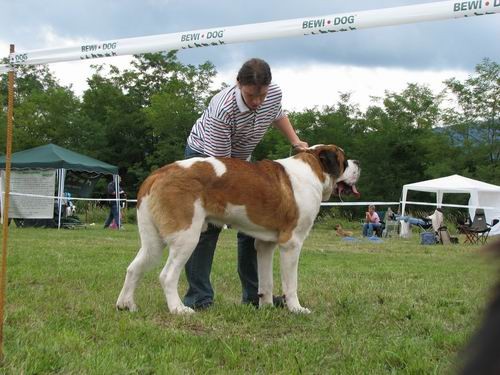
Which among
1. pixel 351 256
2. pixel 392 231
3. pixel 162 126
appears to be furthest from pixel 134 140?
pixel 351 256

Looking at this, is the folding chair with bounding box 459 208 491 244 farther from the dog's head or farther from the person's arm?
the person's arm

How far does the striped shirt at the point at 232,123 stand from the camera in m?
4.57

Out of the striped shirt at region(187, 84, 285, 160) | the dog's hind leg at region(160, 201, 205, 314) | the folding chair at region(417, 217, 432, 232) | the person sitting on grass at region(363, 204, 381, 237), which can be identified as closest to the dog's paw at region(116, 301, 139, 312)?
the dog's hind leg at region(160, 201, 205, 314)

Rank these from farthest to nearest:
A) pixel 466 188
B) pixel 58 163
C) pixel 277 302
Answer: pixel 466 188 < pixel 58 163 < pixel 277 302

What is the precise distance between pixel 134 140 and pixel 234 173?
42.1m

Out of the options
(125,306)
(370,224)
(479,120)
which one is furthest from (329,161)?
(479,120)

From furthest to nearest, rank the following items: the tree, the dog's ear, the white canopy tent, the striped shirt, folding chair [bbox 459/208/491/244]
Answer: the tree < the white canopy tent < folding chair [bbox 459/208/491/244] < the dog's ear < the striped shirt

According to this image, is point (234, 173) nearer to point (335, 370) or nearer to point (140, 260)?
point (140, 260)

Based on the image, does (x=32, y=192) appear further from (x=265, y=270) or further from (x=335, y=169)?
(x=335, y=169)

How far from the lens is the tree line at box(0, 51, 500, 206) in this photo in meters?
35.9

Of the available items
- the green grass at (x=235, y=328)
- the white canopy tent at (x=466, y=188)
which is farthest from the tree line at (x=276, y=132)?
the green grass at (x=235, y=328)

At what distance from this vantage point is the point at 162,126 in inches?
1618

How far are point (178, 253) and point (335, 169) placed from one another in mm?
1500

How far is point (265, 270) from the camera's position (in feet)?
15.8
